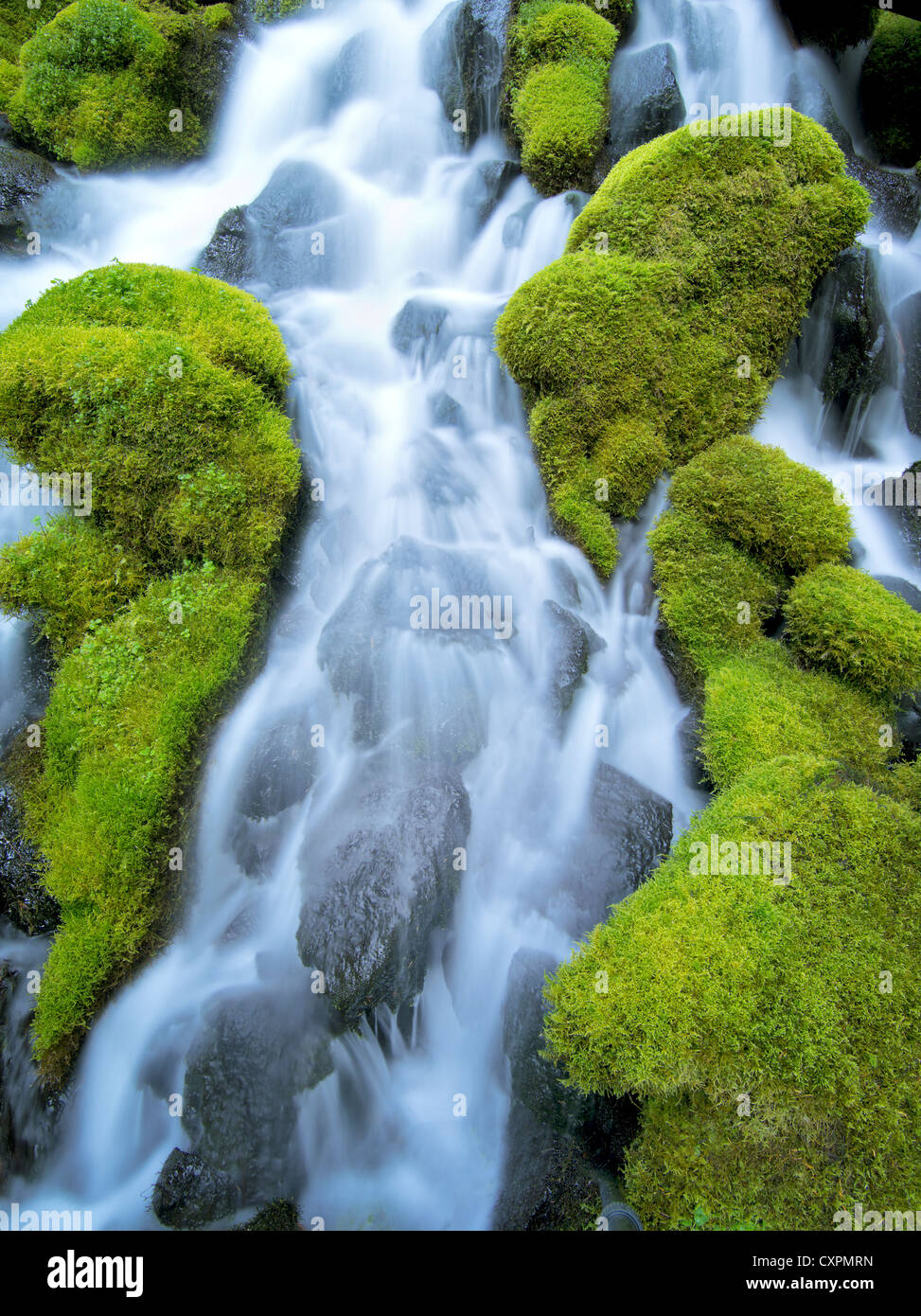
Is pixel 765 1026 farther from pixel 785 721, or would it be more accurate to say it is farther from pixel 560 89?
pixel 560 89

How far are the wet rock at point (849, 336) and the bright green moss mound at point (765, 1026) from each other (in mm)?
4741

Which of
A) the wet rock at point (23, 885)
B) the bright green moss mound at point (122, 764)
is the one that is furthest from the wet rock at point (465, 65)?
Result: the wet rock at point (23, 885)

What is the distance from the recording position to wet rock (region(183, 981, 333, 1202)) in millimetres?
4316

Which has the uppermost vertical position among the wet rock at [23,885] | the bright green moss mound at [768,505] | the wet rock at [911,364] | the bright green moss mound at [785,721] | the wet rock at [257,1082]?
the wet rock at [911,364]

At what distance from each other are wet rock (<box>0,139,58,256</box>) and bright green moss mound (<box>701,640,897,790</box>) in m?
9.82

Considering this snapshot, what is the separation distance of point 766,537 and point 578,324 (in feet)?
8.58

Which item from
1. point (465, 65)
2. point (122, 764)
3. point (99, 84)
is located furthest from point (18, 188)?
point (122, 764)

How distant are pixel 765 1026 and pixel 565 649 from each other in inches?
118

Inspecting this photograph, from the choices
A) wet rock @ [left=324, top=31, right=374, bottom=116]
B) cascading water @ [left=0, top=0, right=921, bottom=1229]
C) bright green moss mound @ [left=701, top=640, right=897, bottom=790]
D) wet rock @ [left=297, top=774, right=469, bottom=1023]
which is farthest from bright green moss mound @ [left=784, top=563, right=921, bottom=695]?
wet rock @ [left=324, top=31, right=374, bottom=116]

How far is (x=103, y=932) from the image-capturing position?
473cm

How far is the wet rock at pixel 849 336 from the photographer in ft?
21.8

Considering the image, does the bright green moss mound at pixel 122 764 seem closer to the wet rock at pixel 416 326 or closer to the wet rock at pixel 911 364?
the wet rock at pixel 416 326

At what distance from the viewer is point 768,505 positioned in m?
5.91
